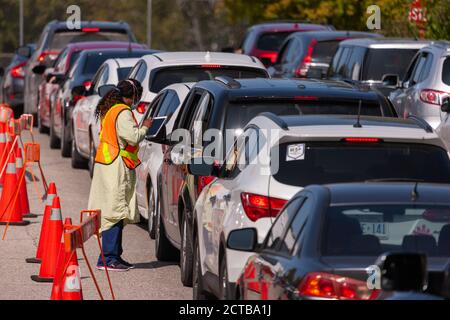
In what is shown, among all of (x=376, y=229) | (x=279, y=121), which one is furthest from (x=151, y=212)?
(x=376, y=229)

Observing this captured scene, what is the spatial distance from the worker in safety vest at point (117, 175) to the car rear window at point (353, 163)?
3504 mm

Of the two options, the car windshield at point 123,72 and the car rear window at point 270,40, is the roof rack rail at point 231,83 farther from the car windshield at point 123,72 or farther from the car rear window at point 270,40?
the car rear window at point 270,40

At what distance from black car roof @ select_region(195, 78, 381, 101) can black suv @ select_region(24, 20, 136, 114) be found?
18.6m

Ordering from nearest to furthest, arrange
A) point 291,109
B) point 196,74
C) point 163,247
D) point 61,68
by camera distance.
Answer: point 291,109 → point 163,247 → point 196,74 → point 61,68

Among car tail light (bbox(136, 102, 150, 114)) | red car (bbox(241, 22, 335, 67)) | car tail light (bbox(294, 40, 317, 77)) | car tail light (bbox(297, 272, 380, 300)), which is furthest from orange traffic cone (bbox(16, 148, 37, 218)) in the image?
red car (bbox(241, 22, 335, 67))

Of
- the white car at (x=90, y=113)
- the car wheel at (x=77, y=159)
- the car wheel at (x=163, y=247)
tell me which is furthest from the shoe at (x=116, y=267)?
the car wheel at (x=77, y=159)

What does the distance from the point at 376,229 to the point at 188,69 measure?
30.6 feet

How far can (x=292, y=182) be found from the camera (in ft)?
31.8

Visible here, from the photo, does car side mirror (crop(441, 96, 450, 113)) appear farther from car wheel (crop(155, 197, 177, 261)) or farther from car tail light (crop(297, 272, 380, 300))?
car tail light (crop(297, 272, 380, 300))

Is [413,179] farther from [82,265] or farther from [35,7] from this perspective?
[35,7]

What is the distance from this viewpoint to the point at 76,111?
22.1m

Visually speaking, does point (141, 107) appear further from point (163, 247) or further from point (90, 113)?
point (163, 247)

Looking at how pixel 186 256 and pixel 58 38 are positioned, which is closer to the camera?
pixel 186 256

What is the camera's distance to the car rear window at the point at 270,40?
111 feet
